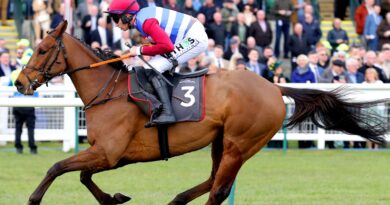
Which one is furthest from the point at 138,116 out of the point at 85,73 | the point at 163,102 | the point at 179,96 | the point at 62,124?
the point at 62,124

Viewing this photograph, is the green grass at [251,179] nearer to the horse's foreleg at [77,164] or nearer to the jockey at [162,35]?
the horse's foreleg at [77,164]

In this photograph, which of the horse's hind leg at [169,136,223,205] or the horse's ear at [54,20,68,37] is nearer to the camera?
the horse's ear at [54,20,68,37]

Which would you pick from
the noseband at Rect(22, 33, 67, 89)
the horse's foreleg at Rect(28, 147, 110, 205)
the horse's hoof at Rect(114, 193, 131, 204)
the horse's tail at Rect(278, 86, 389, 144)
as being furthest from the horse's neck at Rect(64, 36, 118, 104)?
the horse's tail at Rect(278, 86, 389, 144)

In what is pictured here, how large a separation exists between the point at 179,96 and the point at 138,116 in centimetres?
39

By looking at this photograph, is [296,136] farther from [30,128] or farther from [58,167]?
[58,167]

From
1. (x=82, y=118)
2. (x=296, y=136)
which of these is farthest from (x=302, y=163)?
(x=82, y=118)

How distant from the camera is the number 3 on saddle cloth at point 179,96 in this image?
32.3ft

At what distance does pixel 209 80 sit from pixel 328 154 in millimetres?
6700

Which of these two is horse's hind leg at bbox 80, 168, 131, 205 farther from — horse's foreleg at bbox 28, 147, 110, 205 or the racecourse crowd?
the racecourse crowd

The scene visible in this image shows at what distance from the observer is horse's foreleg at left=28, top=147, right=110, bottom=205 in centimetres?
958

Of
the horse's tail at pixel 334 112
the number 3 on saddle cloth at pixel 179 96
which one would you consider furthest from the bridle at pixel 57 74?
the horse's tail at pixel 334 112

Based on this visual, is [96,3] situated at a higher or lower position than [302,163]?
higher

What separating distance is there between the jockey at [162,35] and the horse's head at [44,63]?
51 cm

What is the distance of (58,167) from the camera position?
960 cm
